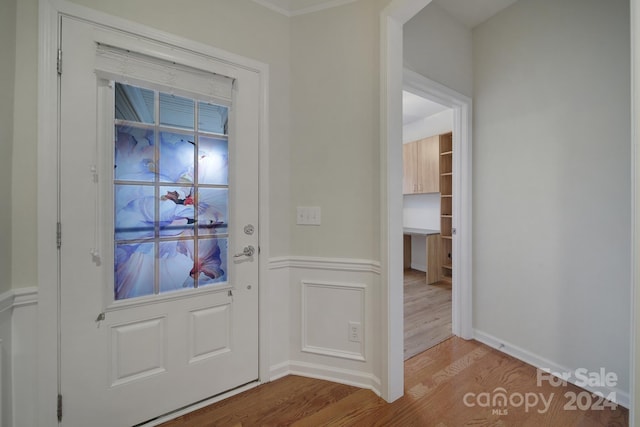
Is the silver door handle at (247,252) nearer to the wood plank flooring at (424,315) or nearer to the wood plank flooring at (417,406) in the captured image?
the wood plank flooring at (417,406)

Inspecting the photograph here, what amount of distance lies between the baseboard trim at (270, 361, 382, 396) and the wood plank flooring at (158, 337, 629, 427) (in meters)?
0.04

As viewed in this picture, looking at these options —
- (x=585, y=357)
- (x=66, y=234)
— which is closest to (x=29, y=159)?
(x=66, y=234)

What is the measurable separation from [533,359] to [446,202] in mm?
2701

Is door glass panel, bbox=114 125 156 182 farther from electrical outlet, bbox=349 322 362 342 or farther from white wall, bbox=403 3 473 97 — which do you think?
white wall, bbox=403 3 473 97

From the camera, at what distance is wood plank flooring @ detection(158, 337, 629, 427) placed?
1475 millimetres

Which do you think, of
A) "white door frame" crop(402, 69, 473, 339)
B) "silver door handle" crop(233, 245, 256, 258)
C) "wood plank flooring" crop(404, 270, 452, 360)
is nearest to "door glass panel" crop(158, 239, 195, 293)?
"silver door handle" crop(233, 245, 256, 258)

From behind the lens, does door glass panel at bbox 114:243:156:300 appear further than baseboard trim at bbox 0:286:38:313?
Yes

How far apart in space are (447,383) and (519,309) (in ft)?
2.92

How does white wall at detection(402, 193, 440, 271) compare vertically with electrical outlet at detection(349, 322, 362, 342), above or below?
above

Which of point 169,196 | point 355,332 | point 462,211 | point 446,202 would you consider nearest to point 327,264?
point 355,332

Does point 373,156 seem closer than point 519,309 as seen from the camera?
Yes

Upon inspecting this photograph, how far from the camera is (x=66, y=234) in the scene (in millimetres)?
1268

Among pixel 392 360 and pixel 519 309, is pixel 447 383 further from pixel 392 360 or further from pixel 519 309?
pixel 519 309

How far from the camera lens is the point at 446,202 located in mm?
4328
